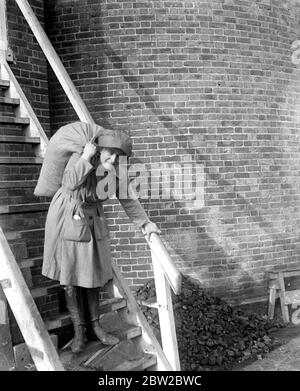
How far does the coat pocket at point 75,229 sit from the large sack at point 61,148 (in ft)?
0.96

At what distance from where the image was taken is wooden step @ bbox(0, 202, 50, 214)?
3869 mm

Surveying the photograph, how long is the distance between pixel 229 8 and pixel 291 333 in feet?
13.7

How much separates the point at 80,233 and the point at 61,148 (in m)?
0.57

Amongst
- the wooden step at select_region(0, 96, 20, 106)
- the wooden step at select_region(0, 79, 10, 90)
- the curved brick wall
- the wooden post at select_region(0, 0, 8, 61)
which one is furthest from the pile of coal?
the wooden post at select_region(0, 0, 8, 61)

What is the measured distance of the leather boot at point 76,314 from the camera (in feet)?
10.9

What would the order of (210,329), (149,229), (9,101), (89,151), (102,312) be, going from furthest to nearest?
→ (210,329) → (9,101) → (102,312) → (149,229) → (89,151)

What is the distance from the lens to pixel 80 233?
10.5ft

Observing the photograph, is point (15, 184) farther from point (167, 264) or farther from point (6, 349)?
point (167, 264)

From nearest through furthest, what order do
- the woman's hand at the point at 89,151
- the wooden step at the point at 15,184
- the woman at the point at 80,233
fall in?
the woman's hand at the point at 89,151
the woman at the point at 80,233
the wooden step at the point at 15,184

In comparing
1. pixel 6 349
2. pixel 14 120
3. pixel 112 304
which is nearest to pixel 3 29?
pixel 14 120

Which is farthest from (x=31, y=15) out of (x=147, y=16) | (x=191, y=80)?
(x=191, y=80)

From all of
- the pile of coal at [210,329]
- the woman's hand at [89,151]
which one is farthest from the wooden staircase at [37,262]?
the pile of coal at [210,329]

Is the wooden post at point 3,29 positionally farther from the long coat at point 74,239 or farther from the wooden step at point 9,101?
the long coat at point 74,239
